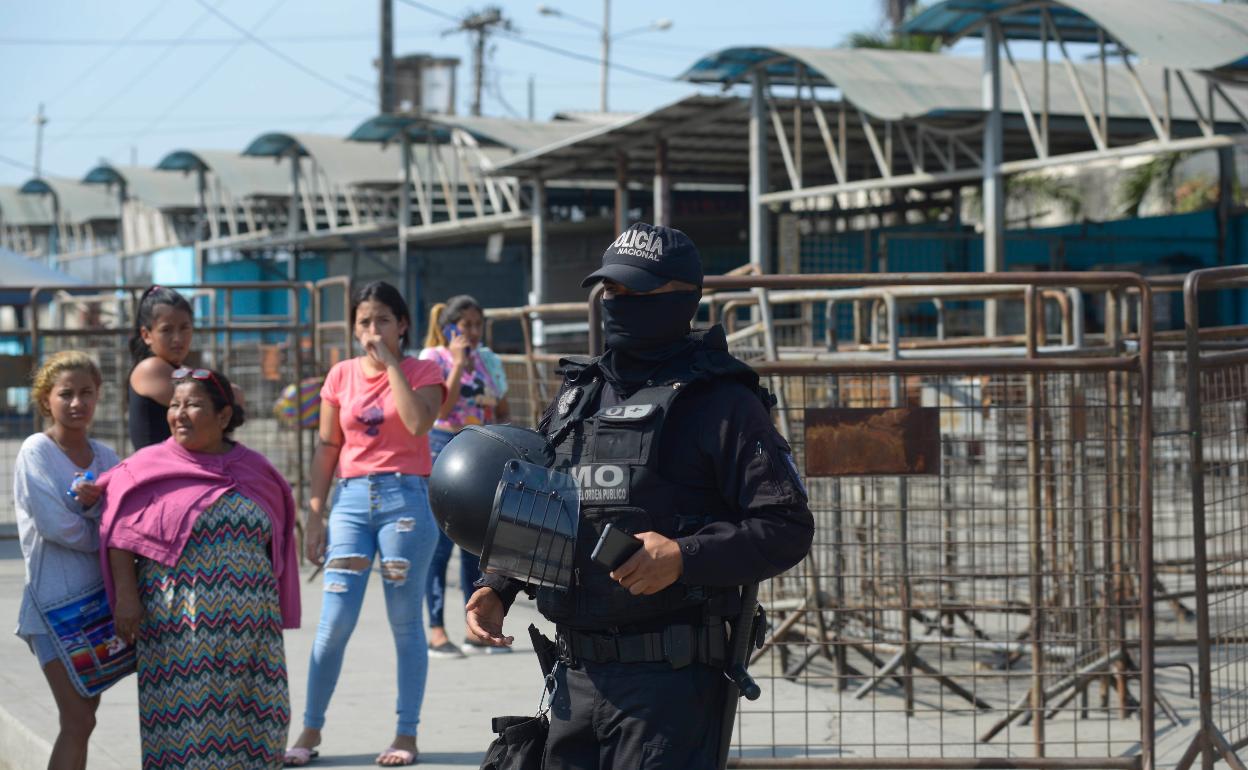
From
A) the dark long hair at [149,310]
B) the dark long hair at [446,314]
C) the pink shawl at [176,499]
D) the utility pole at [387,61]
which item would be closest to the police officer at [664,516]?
the pink shawl at [176,499]

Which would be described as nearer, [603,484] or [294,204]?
[603,484]

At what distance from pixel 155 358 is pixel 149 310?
0.20m

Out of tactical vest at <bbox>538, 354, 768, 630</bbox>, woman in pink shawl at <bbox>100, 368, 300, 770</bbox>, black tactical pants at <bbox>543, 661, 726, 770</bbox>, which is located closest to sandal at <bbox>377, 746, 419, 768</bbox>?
woman in pink shawl at <bbox>100, 368, 300, 770</bbox>

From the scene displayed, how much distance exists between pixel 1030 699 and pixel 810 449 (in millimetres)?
2036

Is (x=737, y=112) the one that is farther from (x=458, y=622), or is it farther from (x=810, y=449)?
(x=810, y=449)

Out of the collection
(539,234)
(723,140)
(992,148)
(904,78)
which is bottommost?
(539,234)

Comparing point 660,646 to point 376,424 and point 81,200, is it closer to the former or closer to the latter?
point 376,424

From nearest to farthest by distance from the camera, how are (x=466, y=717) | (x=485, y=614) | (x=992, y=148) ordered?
(x=485, y=614) < (x=466, y=717) < (x=992, y=148)

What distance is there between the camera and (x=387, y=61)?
36969 millimetres

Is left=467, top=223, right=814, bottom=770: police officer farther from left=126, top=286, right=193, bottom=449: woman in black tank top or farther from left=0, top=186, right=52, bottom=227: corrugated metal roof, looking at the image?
left=0, top=186, right=52, bottom=227: corrugated metal roof

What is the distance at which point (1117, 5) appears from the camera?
17.1 meters

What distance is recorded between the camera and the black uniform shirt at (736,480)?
336 centimetres

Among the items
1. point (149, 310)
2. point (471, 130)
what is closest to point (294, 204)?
point (471, 130)

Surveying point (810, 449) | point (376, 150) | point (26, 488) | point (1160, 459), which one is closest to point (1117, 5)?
point (1160, 459)
